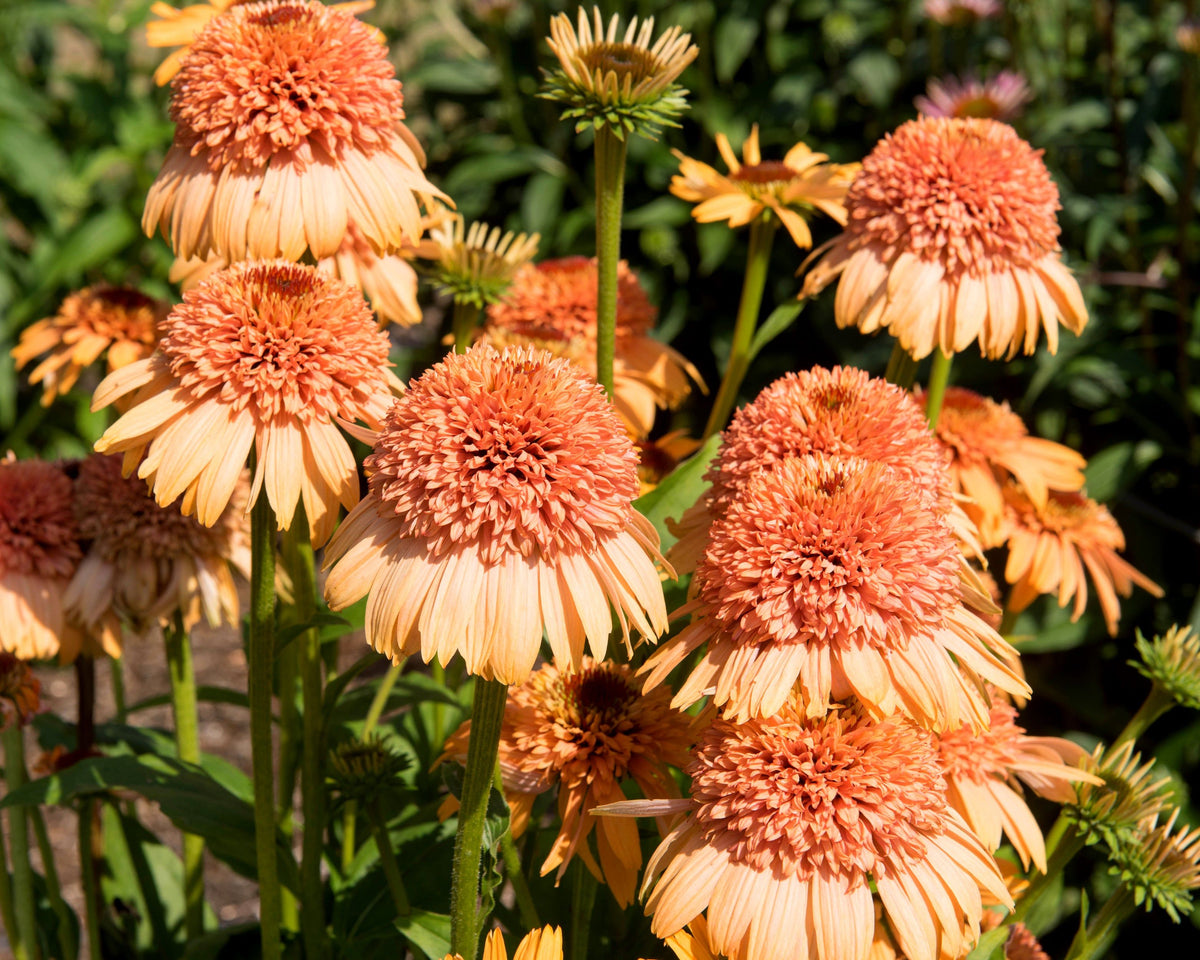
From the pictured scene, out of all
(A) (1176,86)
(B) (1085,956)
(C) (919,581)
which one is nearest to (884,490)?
(C) (919,581)

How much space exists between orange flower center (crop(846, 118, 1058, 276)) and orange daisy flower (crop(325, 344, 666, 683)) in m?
0.46

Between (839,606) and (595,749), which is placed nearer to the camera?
(839,606)

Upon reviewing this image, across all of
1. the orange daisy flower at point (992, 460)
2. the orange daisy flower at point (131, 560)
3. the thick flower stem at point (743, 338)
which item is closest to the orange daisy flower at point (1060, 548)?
the orange daisy flower at point (992, 460)

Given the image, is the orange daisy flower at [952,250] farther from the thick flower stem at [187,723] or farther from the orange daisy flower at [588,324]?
the thick flower stem at [187,723]

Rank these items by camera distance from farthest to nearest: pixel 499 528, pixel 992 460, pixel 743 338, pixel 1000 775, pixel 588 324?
pixel 588 324 < pixel 992 460 < pixel 743 338 < pixel 1000 775 < pixel 499 528

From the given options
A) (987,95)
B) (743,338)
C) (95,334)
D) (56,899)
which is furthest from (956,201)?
(987,95)

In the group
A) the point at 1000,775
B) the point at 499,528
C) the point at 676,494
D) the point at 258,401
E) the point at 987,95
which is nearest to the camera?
the point at 499,528

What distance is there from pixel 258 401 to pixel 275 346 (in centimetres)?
5

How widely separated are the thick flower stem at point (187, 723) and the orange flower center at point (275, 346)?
1.49ft

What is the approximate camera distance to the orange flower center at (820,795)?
0.80m

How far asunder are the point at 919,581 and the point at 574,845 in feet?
1.13

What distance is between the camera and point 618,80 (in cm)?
108

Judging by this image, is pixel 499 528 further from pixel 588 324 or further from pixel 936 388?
pixel 588 324

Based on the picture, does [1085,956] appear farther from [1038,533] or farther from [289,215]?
[289,215]
